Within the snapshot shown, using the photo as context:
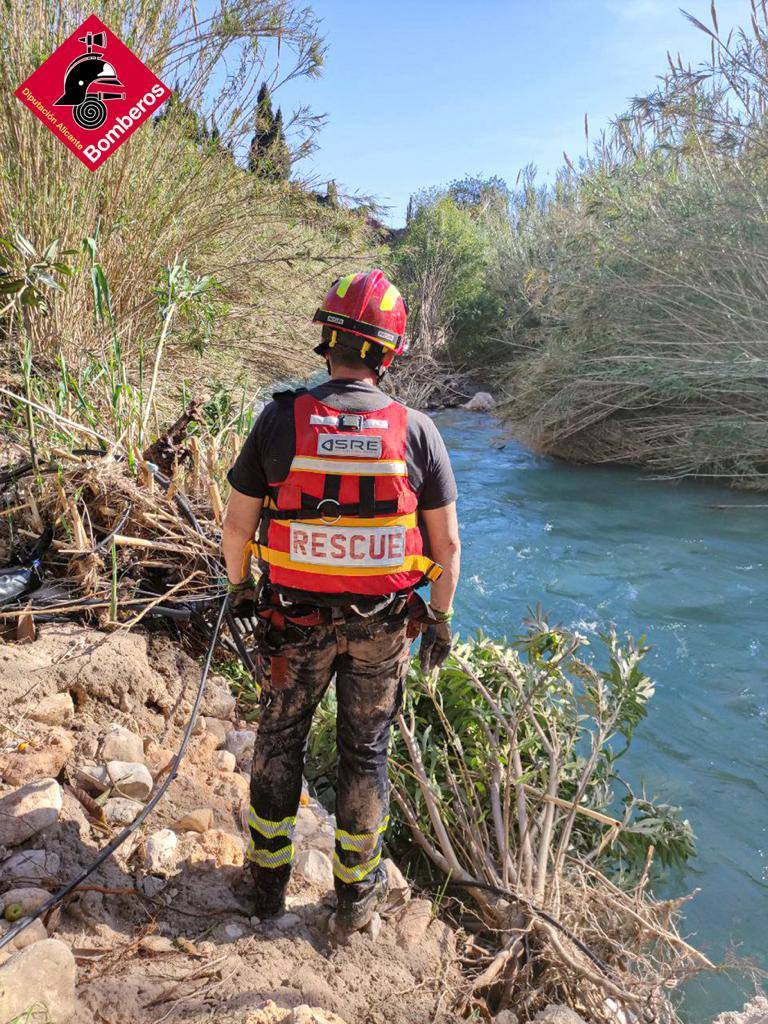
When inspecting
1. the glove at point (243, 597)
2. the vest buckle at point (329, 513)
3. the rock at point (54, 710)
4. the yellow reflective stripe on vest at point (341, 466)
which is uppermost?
the yellow reflective stripe on vest at point (341, 466)

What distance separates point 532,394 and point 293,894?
1071 centimetres

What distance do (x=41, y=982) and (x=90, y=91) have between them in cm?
562

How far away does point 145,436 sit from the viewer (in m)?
4.03

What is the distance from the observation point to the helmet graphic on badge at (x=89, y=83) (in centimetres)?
512

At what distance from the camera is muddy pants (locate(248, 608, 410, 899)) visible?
2.27 m

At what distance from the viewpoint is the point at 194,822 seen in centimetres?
258

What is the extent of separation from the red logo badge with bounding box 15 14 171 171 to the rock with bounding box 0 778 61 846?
4682 mm

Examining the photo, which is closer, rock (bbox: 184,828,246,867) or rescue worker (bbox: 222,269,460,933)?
rescue worker (bbox: 222,269,460,933)

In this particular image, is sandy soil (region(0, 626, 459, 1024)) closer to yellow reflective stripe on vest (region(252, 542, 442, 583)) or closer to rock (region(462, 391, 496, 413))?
yellow reflective stripe on vest (region(252, 542, 442, 583))

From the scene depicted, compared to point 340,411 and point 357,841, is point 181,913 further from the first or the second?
point 340,411

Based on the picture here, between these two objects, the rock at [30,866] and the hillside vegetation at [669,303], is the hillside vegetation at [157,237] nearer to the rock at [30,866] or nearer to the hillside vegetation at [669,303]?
the rock at [30,866]

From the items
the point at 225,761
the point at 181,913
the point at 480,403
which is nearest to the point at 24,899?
the point at 181,913

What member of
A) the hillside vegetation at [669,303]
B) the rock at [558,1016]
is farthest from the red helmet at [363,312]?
the hillside vegetation at [669,303]

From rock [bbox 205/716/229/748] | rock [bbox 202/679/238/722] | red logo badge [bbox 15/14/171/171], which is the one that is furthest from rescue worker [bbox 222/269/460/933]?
red logo badge [bbox 15/14/171/171]
